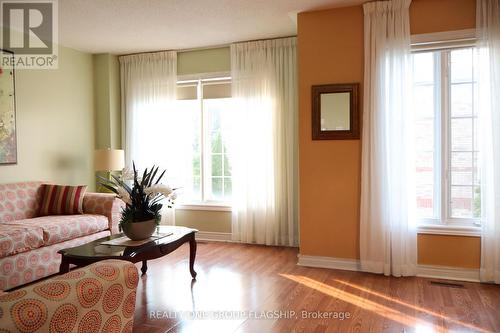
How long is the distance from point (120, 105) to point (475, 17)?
180 inches

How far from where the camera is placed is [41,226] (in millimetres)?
3824

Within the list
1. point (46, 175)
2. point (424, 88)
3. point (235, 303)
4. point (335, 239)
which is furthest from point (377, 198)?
point (46, 175)

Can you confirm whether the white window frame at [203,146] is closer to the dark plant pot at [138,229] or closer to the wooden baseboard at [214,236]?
the wooden baseboard at [214,236]

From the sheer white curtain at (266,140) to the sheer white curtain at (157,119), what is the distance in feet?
2.87

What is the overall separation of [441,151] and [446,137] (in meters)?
0.14

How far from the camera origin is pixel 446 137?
384cm

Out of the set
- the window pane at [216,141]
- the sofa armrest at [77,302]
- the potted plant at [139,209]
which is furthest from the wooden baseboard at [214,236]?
the sofa armrest at [77,302]

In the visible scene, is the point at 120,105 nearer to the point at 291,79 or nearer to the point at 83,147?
the point at 83,147

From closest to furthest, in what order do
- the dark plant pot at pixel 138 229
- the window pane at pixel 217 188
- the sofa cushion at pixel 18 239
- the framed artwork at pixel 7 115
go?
1. the dark plant pot at pixel 138 229
2. the sofa cushion at pixel 18 239
3. the framed artwork at pixel 7 115
4. the window pane at pixel 217 188

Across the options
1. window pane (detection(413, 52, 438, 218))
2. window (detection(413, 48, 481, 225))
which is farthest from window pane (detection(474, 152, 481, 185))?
window pane (detection(413, 52, 438, 218))

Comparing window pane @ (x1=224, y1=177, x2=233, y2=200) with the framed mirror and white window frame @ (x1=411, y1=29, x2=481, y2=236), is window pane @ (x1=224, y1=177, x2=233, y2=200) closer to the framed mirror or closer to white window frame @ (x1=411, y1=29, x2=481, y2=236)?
the framed mirror

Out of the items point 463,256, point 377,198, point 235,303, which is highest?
point 377,198

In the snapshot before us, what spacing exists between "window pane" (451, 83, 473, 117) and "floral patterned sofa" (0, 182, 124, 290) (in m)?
3.73

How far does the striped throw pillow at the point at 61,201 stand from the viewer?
450 centimetres
